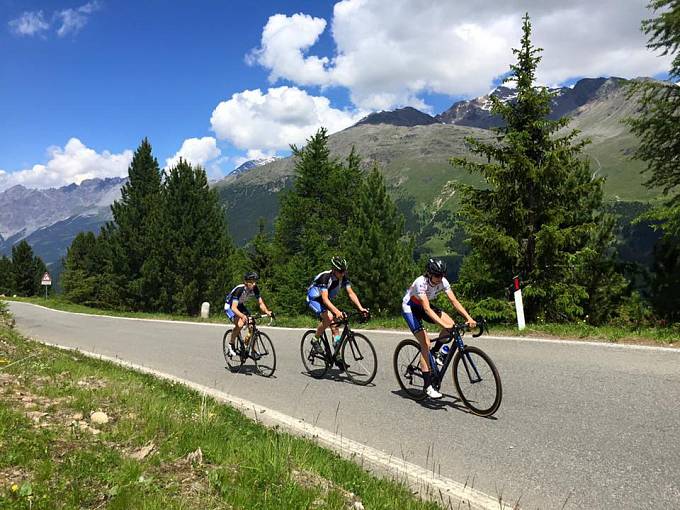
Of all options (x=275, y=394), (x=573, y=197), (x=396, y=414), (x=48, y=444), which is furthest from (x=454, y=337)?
(x=573, y=197)

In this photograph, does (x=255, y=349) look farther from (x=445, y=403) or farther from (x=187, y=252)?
(x=187, y=252)

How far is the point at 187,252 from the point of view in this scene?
35938 mm

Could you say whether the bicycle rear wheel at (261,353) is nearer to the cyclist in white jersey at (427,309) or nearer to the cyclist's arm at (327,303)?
the cyclist's arm at (327,303)

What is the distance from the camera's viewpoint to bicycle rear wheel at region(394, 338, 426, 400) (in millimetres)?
7676

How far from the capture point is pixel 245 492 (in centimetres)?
388

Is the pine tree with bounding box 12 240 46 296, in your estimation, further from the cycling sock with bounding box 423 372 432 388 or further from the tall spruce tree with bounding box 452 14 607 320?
the cycling sock with bounding box 423 372 432 388

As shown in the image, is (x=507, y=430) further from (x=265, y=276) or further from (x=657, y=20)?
(x=265, y=276)

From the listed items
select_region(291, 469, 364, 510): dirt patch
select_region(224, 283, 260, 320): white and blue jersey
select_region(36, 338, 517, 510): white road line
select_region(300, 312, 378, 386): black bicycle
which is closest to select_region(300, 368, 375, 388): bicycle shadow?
select_region(300, 312, 378, 386): black bicycle

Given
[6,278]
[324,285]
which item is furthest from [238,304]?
[6,278]

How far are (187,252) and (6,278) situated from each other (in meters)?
63.8

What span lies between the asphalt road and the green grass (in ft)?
4.01

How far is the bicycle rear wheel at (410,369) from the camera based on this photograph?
302 inches

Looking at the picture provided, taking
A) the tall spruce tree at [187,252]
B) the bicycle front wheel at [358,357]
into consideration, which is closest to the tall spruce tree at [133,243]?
the tall spruce tree at [187,252]

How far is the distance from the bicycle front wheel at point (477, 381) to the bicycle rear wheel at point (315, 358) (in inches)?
132
